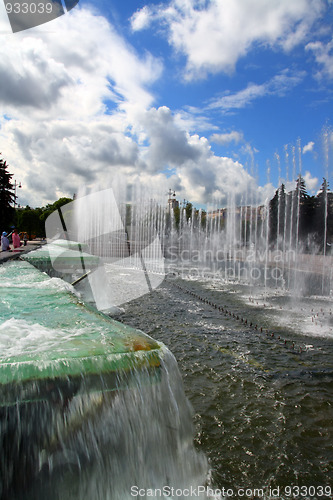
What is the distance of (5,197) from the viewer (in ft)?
125

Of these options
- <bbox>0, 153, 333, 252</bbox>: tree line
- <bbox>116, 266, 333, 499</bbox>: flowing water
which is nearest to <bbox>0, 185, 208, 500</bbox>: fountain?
Answer: <bbox>116, 266, 333, 499</bbox>: flowing water

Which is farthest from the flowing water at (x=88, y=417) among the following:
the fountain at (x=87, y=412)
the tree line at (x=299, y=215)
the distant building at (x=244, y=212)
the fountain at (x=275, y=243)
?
the tree line at (x=299, y=215)

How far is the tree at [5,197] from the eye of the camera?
37625mm

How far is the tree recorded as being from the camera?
3762 cm

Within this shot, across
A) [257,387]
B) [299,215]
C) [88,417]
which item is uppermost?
[299,215]

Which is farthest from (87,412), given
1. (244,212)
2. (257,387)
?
(244,212)

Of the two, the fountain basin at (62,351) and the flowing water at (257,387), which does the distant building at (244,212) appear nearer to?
the flowing water at (257,387)

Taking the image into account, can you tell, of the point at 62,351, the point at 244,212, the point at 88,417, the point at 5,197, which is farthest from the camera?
the point at 244,212

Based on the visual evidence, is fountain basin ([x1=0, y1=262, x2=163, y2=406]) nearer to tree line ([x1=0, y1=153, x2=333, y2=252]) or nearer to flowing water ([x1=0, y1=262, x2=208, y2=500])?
flowing water ([x1=0, y1=262, x2=208, y2=500])

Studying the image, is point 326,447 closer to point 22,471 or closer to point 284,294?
point 22,471

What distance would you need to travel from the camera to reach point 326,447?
3863mm

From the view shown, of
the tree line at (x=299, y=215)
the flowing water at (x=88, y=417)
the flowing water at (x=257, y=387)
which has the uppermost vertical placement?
the tree line at (x=299, y=215)

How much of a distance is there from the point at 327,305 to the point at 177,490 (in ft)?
36.0

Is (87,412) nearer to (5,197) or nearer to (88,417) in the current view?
(88,417)
